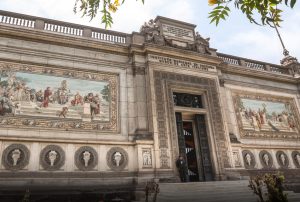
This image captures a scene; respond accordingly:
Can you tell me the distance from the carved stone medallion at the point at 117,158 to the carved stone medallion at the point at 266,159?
25.3ft

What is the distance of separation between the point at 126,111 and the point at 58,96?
3.06 m

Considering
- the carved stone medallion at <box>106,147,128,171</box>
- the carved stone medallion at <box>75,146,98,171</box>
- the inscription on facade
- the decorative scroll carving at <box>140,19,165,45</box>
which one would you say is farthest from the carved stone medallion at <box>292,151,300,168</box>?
the carved stone medallion at <box>75,146,98,171</box>

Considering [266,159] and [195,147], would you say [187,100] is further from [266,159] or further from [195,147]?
[266,159]

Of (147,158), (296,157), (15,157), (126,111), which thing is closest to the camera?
(15,157)

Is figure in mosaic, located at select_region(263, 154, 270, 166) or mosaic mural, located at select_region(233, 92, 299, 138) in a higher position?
mosaic mural, located at select_region(233, 92, 299, 138)

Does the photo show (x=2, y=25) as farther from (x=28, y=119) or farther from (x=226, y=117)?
(x=226, y=117)

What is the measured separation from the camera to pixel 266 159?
47.3 feet

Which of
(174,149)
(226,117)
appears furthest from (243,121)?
(174,149)

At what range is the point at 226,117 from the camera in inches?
566

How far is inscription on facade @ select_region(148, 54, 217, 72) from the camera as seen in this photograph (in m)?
13.5

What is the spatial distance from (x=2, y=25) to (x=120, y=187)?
839cm

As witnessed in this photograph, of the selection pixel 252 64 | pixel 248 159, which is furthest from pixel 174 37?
pixel 248 159

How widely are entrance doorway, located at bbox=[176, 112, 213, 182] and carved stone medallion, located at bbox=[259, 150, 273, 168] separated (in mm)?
3436

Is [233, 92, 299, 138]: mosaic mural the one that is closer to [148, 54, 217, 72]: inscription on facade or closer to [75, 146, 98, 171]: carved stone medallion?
[148, 54, 217, 72]: inscription on facade
